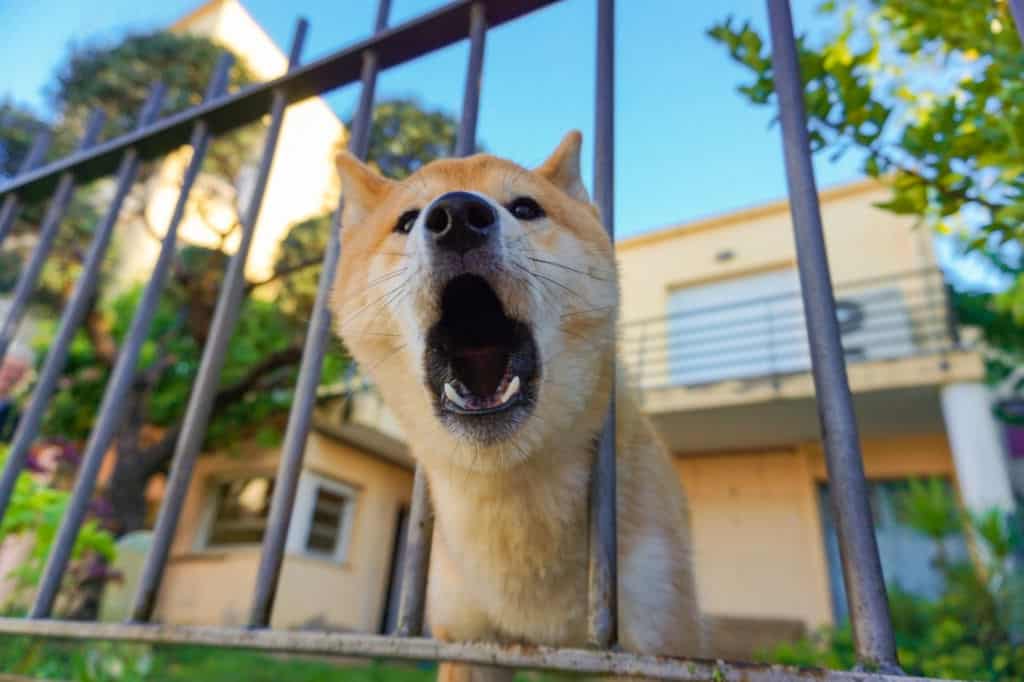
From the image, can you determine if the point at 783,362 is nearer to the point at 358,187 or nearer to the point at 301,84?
the point at 358,187

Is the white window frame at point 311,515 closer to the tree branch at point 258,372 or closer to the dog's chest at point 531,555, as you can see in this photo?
the tree branch at point 258,372

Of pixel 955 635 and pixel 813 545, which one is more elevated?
pixel 813 545

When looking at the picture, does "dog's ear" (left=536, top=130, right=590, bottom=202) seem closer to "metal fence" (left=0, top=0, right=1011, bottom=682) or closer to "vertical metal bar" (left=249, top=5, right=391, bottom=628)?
"metal fence" (left=0, top=0, right=1011, bottom=682)

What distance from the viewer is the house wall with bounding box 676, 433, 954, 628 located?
359 inches

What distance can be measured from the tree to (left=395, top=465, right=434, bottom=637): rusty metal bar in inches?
285

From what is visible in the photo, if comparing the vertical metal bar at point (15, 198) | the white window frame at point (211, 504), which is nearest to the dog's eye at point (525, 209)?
the vertical metal bar at point (15, 198)

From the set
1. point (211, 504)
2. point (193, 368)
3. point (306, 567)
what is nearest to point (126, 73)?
point (193, 368)

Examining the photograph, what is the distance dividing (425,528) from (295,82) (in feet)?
4.52

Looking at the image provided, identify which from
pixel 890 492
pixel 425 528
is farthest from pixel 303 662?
pixel 890 492

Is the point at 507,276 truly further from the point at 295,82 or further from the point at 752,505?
the point at 752,505

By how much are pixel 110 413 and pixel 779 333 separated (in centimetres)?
1007

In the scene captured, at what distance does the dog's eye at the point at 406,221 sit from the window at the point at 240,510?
33.1ft

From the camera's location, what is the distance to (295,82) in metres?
1.91

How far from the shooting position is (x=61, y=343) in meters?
1.95
